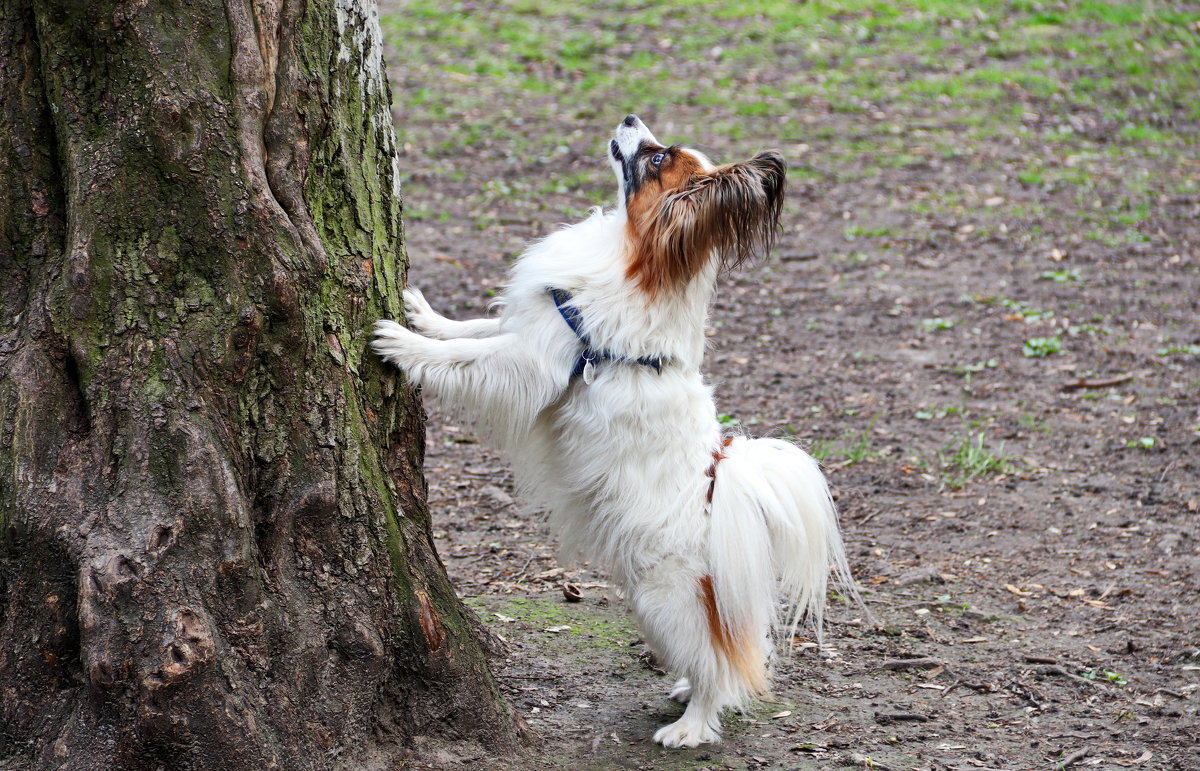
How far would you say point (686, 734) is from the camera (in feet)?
Answer: 11.6

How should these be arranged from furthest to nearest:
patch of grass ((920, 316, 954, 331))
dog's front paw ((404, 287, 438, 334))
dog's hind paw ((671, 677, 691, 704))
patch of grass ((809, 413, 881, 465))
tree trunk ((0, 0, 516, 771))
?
patch of grass ((920, 316, 954, 331)), patch of grass ((809, 413, 881, 465)), dog's hind paw ((671, 677, 691, 704)), dog's front paw ((404, 287, 438, 334)), tree trunk ((0, 0, 516, 771))

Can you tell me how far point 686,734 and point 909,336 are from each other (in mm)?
4507

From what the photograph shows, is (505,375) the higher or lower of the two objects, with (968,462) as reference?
higher

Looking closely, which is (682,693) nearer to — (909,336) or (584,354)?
(584,354)

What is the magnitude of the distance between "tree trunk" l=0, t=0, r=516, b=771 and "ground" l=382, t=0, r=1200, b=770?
724mm

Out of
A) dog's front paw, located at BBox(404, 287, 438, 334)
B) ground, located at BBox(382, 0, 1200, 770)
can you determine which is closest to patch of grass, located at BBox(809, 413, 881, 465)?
ground, located at BBox(382, 0, 1200, 770)

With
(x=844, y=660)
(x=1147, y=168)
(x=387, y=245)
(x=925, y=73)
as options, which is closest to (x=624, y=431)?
(x=387, y=245)

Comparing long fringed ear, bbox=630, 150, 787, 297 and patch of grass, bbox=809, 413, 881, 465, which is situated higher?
long fringed ear, bbox=630, 150, 787, 297

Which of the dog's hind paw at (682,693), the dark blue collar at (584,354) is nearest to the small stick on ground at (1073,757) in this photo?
the dog's hind paw at (682,693)

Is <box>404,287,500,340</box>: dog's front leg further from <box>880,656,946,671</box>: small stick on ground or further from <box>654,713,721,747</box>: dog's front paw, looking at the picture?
<box>880,656,946,671</box>: small stick on ground

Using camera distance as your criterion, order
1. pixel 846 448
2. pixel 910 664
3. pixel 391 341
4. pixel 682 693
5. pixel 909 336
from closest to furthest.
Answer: pixel 391 341, pixel 682 693, pixel 910 664, pixel 846 448, pixel 909 336

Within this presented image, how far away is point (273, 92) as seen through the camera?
2801 mm

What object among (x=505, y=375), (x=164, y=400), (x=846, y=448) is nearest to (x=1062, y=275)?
(x=846, y=448)

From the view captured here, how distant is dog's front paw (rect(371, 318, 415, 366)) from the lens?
3.21 m
